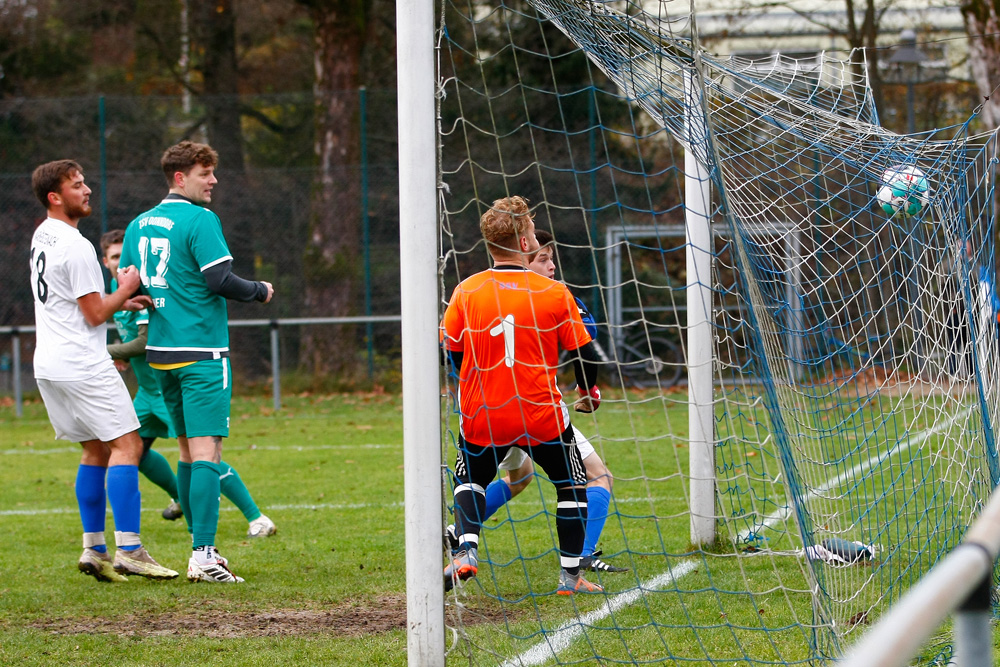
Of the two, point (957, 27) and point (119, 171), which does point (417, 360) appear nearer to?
point (119, 171)

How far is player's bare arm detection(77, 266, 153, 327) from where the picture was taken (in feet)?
16.3

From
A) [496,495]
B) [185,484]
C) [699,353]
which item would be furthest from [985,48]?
[185,484]

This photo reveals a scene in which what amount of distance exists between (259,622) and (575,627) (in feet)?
4.16

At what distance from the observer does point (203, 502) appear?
195 inches

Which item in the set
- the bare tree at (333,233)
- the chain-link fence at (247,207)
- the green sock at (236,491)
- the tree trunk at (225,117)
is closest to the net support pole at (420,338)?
the green sock at (236,491)

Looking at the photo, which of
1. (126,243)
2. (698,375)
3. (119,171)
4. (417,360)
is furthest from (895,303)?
(119,171)

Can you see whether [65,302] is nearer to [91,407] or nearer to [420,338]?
[91,407]

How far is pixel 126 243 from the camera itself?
520 cm

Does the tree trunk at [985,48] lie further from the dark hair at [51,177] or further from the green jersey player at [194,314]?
the dark hair at [51,177]

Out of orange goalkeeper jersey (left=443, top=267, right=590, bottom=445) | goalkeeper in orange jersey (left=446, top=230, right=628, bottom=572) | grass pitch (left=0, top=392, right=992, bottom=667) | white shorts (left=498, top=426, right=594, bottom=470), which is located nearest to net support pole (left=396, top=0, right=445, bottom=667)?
grass pitch (left=0, top=392, right=992, bottom=667)

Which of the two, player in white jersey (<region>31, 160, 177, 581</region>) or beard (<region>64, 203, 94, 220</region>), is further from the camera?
beard (<region>64, 203, 94, 220</region>)

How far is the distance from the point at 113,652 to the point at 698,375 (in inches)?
113

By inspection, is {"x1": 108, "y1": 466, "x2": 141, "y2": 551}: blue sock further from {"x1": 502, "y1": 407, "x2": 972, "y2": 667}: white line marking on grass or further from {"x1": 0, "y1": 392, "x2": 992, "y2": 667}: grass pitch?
{"x1": 502, "y1": 407, "x2": 972, "y2": 667}: white line marking on grass

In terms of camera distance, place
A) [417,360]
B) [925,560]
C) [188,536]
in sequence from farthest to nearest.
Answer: [188,536] → [925,560] → [417,360]
